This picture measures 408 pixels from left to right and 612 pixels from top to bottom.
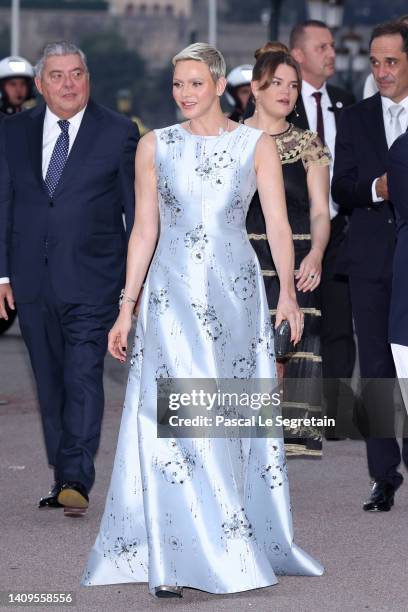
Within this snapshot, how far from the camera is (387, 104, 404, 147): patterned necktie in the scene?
815 cm

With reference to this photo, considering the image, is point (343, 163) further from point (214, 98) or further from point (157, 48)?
point (157, 48)

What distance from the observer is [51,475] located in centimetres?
862

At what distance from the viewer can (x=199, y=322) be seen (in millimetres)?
6207

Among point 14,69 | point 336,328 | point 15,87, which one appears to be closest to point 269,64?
point 336,328

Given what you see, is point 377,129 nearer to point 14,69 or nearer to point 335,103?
point 335,103

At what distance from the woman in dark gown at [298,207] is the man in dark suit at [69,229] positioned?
660 mm

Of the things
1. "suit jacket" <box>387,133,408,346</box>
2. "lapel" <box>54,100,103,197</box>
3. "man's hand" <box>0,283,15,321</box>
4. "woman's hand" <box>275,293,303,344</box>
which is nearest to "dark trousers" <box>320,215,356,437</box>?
"lapel" <box>54,100,103,197</box>

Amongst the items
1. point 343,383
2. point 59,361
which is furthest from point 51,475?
point 343,383

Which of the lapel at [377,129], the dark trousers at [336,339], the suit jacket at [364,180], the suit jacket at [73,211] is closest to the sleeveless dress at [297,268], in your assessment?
the suit jacket at [364,180]

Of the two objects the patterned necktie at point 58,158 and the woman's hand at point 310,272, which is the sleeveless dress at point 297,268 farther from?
the patterned necktie at point 58,158

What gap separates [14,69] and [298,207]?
7.18 metres

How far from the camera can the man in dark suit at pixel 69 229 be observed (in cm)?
782

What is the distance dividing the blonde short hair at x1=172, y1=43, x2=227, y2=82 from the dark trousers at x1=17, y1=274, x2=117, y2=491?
6.11ft

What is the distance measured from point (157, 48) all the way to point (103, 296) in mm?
124059
